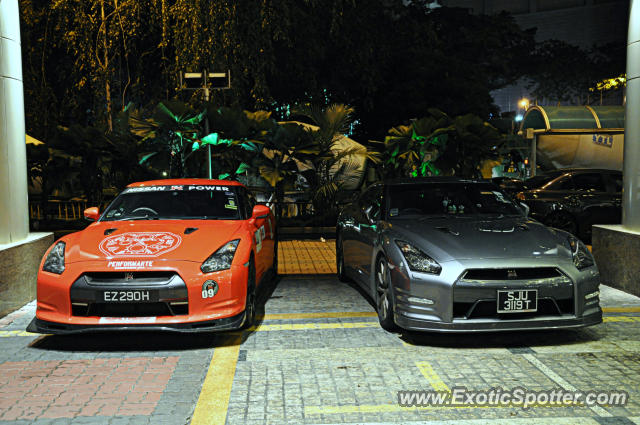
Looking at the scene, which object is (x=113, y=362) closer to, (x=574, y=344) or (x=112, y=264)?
(x=112, y=264)

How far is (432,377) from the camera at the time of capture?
4629 mm

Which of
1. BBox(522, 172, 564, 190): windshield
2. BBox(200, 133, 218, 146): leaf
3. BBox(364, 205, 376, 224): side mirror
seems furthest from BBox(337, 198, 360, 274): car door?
BBox(522, 172, 564, 190): windshield

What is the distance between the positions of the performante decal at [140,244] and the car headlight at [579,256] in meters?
3.41

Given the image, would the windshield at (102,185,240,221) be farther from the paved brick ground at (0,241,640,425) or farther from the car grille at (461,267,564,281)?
the car grille at (461,267,564,281)

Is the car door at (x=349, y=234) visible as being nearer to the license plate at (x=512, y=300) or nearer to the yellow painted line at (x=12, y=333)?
the license plate at (x=512, y=300)

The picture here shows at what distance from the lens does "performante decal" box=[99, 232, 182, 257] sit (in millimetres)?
5449

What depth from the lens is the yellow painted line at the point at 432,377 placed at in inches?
174

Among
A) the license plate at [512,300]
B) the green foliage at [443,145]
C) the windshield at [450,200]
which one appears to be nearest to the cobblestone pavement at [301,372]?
the license plate at [512,300]

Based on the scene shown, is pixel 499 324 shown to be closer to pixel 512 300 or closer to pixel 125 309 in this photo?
pixel 512 300

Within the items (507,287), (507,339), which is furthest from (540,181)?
(507,287)

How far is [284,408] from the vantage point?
4.09 meters

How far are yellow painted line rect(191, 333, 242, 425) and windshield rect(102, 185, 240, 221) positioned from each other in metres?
1.68

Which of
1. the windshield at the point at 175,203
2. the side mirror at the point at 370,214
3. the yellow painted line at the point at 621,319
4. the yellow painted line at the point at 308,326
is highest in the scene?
the windshield at the point at 175,203

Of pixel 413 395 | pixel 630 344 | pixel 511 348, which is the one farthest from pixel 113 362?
pixel 630 344
